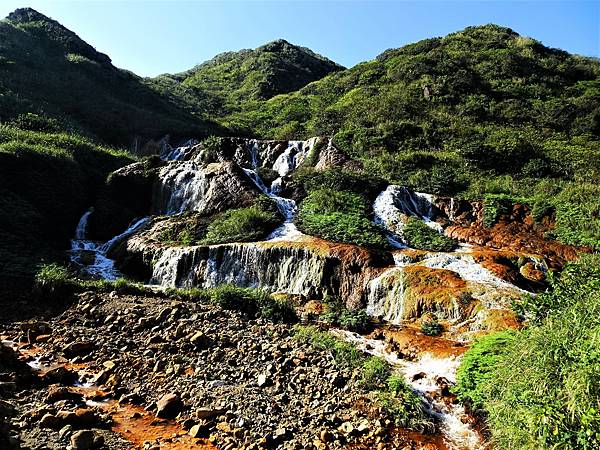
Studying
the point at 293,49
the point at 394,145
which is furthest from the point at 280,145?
the point at 293,49

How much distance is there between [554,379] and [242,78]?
76797mm

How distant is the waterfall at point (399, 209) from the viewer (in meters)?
23.1

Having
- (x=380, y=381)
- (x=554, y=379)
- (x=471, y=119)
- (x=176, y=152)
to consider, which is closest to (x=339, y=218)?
(x=380, y=381)

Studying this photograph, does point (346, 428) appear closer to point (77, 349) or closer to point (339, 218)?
point (77, 349)

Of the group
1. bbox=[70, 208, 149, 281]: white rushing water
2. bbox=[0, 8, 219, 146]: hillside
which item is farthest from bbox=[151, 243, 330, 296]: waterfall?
bbox=[0, 8, 219, 146]: hillside

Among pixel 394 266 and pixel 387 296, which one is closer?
pixel 387 296

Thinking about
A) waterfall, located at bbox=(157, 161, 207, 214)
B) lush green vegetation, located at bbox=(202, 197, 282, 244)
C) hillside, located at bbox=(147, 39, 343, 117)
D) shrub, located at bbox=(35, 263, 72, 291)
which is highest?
hillside, located at bbox=(147, 39, 343, 117)

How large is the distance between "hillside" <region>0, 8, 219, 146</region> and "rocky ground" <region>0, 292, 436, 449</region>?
1136 inches

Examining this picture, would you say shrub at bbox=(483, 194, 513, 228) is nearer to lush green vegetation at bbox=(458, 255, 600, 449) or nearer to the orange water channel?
lush green vegetation at bbox=(458, 255, 600, 449)

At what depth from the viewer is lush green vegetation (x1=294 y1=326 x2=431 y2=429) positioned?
9070 mm

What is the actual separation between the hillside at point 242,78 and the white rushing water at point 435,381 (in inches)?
2042

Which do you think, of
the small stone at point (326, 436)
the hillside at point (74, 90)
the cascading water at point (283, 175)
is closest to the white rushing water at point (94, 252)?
the cascading water at point (283, 175)

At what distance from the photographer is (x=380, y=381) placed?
10117 millimetres

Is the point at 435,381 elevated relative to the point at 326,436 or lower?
elevated
